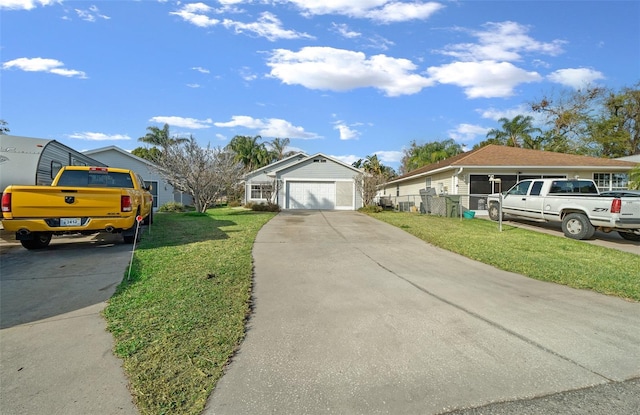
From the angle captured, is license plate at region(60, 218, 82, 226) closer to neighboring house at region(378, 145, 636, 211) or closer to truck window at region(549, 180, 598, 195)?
truck window at region(549, 180, 598, 195)

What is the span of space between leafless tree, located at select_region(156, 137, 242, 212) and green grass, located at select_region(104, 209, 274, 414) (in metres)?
12.5

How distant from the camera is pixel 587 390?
2832 millimetres

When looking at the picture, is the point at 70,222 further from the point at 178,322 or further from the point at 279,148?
the point at 279,148

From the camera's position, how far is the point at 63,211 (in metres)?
7.22

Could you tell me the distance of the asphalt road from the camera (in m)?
2.58

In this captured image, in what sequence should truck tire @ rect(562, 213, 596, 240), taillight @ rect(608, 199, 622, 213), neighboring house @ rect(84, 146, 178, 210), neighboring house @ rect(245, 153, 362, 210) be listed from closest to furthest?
1. taillight @ rect(608, 199, 622, 213)
2. truck tire @ rect(562, 213, 596, 240)
3. neighboring house @ rect(84, 146, 178, 210)
4. neighboring house @ rect(245, 153, 362, 210)

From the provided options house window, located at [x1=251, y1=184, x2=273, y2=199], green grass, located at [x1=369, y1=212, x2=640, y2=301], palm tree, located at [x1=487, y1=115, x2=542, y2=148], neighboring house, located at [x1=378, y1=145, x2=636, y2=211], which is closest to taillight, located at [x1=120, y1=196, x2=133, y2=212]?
green grass, located at [x1=369, y1=212, x2=640, y2=301]

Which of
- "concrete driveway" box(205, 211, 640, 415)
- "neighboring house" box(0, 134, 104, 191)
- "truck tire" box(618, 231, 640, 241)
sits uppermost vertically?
"neighboring house" box(0, 134, 104, 191)

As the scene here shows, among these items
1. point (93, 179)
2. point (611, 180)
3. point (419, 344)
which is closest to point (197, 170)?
point (93, 179)

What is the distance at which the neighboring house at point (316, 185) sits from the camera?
25.9 meters

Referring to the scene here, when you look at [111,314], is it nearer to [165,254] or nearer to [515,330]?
[165,254]

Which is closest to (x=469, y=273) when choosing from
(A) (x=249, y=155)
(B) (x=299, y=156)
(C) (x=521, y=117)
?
(B) (x=299, y=156)

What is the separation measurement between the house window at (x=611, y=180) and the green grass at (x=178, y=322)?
22.0 meters

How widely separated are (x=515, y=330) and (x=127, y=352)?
13.0 feet
